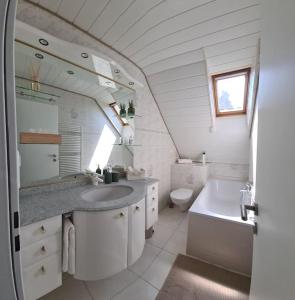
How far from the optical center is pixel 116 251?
3.99 feet

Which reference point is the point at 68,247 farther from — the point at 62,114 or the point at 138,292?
the point at 62,114

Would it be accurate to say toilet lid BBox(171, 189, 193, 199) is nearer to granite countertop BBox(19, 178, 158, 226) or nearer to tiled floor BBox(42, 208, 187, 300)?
tiled floor BBox(42, 208, 187, 300)

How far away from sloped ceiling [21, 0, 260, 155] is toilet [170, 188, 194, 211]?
1.69 meters

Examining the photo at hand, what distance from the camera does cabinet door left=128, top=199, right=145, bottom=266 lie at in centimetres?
131

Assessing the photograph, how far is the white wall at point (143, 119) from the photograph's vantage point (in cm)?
116

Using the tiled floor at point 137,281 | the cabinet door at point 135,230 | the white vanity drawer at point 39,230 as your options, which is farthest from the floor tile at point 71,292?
the white vanity drawer at point 39,230

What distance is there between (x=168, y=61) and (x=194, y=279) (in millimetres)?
2424

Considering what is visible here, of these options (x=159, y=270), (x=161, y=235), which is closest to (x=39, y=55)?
(x=159, y=270)

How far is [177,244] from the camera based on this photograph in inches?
75.6

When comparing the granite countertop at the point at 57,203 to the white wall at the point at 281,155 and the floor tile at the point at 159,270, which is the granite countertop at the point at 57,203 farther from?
the white wall at the point at 281,155

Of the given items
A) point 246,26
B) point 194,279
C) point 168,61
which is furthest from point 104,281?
point 246,26

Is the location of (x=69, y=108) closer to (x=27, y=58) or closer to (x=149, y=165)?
(x=27, y=58)

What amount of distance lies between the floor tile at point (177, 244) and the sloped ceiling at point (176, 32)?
208 centimetres

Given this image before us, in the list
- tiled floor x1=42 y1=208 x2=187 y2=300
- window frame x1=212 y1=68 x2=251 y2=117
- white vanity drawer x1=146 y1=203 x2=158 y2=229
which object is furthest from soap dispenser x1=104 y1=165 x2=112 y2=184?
window frame x1=212 y1=68 x2=251 y2=117
